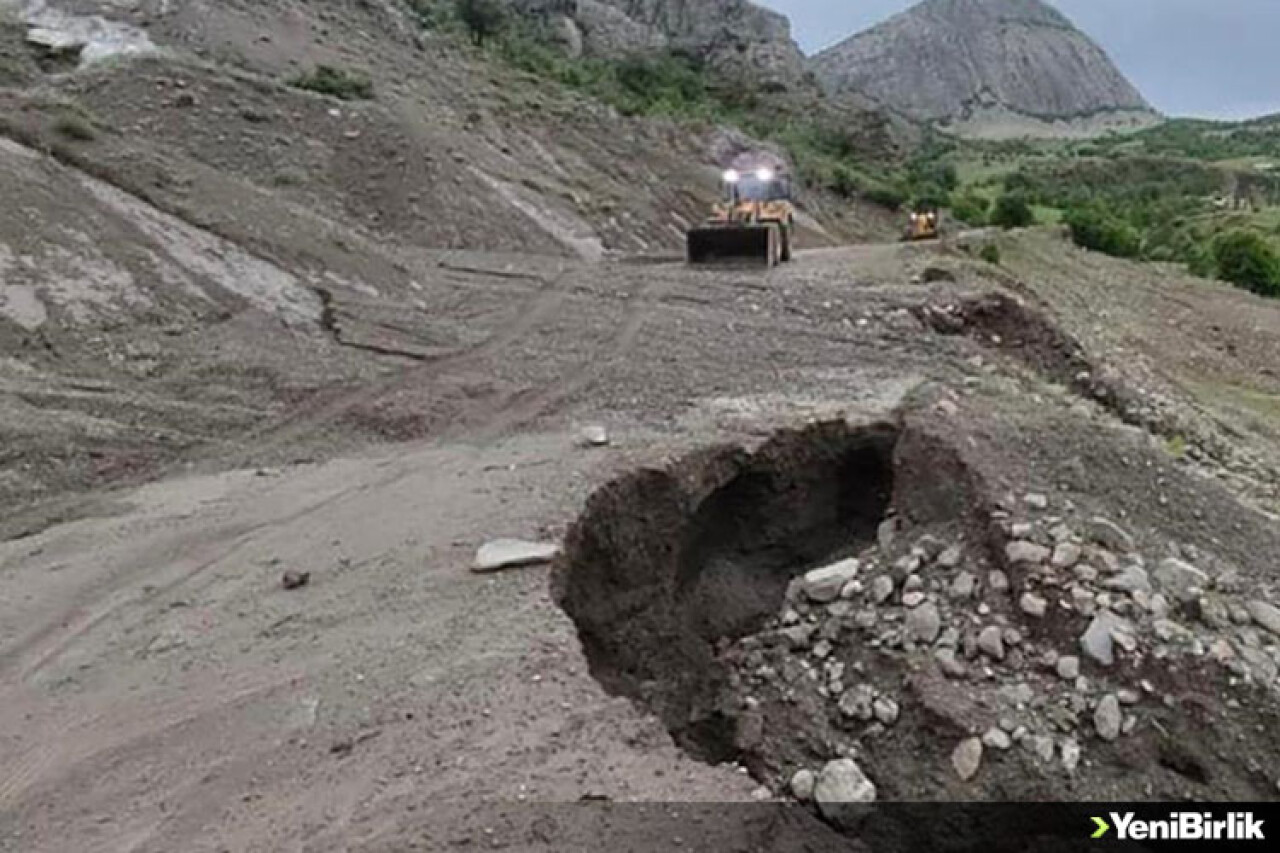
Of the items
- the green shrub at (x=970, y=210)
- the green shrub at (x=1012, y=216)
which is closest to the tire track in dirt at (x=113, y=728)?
the green shrub at (x=1012, y=216)

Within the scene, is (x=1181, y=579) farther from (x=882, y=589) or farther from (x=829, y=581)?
(x=829, y=581)

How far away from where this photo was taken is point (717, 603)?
29.6ft

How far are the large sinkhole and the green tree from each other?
131ft

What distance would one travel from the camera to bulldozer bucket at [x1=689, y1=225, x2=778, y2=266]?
1950 cm

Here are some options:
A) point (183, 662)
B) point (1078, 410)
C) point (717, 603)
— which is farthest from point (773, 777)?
point (1078, 410)

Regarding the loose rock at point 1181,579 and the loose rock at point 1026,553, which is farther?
the loose rock at point 1026,553

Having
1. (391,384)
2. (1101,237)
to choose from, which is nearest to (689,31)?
(1101,237)

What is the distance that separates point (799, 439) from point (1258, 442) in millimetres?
7153

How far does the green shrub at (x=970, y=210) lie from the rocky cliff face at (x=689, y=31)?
711 inches

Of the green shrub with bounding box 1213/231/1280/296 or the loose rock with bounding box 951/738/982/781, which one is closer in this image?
the loose rock with bounding box 951/738/982/781

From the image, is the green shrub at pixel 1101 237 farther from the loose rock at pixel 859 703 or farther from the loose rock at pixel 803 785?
the loose rock at pixel 803 785

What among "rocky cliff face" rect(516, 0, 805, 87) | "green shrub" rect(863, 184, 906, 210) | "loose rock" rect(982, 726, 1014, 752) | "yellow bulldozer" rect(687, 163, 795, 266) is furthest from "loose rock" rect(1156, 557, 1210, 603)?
"rocky cliff face" rect(516, 0, 805, 87)

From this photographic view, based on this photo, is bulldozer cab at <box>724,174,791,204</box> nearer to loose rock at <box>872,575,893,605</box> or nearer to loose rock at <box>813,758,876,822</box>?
loose rock at <box>872,575,893,605</box>

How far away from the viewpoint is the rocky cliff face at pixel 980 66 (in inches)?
6216
